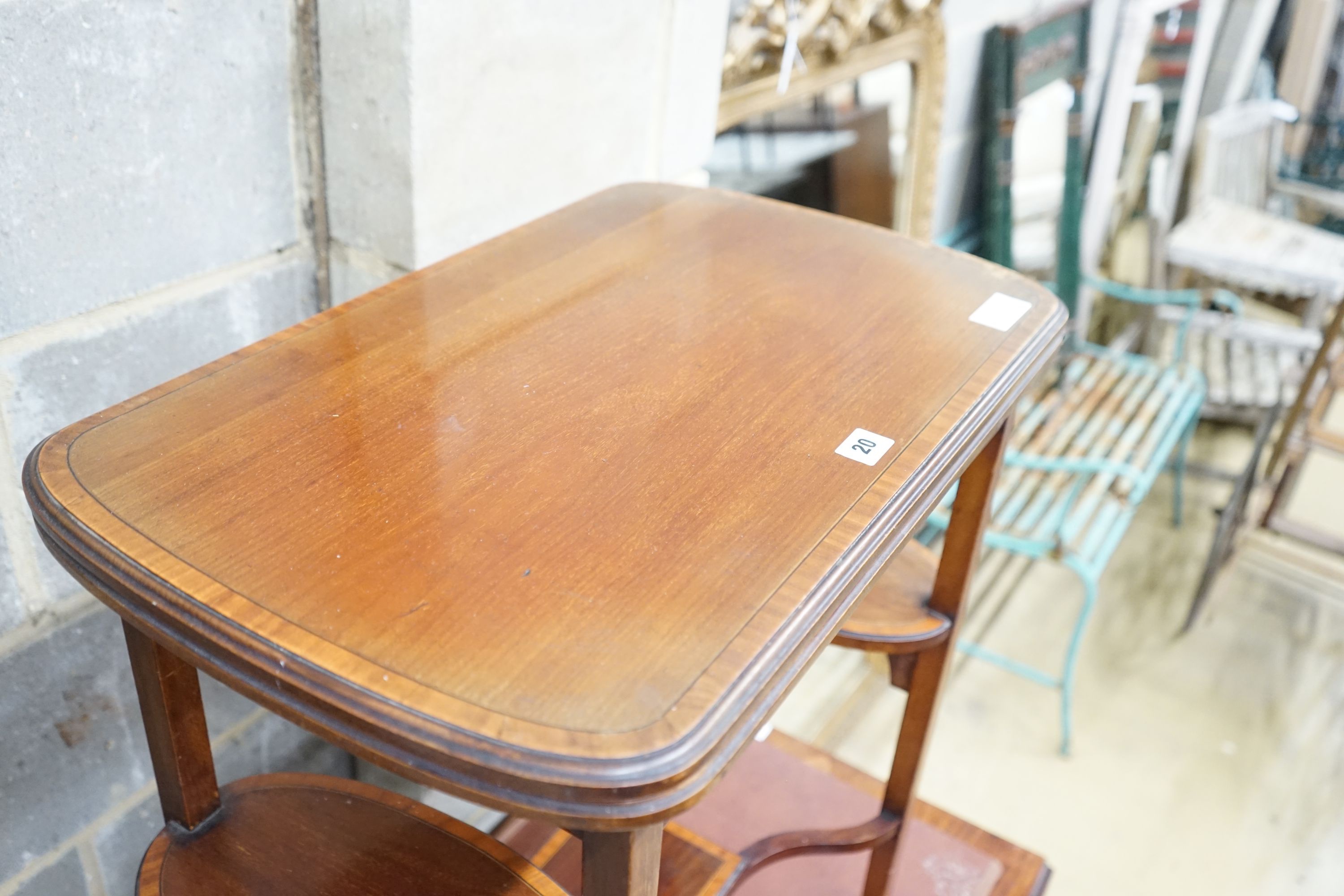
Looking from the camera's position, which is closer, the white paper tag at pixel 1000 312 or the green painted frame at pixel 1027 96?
the white paper tag at pixel 1000 312

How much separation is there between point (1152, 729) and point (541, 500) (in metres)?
2.37

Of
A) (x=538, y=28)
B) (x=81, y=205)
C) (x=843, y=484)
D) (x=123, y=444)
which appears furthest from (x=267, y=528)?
(x=538, y=28)

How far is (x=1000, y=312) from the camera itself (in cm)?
95

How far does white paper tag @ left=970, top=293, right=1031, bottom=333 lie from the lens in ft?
3.03

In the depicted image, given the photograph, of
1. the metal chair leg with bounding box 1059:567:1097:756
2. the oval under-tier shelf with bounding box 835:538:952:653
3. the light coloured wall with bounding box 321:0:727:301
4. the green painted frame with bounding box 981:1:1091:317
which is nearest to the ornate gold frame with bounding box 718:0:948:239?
the green painted frame with bounding box 981:1:1091:317

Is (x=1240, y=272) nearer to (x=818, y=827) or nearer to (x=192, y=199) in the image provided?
(x=818, y=827)

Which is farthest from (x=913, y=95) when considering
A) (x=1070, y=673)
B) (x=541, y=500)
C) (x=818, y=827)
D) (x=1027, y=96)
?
(x=541, y=500)

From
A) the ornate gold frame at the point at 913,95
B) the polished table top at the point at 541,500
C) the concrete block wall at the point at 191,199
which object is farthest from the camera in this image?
the ornate gold frame at the point at 913,95

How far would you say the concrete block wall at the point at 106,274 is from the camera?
3.01 feet

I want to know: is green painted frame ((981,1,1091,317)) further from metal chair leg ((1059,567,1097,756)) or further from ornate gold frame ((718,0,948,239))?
metal chair leg ((1059,567,1097,756))

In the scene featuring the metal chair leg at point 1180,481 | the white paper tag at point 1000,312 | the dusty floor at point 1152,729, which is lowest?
the dusty floor at point 1152,729

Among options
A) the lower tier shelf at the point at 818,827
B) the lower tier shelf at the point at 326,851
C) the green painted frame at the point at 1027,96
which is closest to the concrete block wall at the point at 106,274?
the lower tier shelf at the point at 326,851

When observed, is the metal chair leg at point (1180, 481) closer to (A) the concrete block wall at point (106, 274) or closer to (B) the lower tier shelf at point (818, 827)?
(B) the lower tier shelf at point (818, 827)

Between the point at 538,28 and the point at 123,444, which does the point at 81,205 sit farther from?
the point at 538,28
